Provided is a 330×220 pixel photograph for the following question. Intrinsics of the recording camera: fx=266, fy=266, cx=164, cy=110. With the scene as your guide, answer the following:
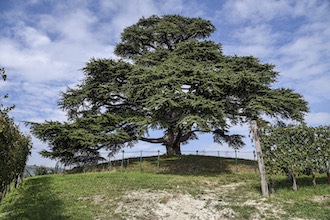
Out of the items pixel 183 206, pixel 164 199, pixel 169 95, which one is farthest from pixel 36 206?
pixel 169 95

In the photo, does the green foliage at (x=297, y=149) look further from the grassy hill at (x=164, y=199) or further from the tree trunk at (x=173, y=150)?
the tree trunk at (x=173, y=150)

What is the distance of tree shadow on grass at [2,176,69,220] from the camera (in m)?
9.90

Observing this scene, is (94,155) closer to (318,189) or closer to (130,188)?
(130,188)

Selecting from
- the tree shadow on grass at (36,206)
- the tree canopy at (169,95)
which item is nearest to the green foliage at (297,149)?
the tree canopy at (169,95)

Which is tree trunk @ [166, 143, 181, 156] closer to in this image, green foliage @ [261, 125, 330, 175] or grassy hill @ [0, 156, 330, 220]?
grassy hill @ [0, 156, 330, 220]

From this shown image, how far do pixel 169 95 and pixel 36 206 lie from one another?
10221 mm

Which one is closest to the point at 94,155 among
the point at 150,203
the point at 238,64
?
the point at 150,203

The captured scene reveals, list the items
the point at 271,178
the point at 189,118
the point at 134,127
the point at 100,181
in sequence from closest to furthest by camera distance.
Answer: the point at 271,178 → the point at 100,181 → the point at 189,118 → the point at 134,127

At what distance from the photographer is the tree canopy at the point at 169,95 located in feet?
60.6

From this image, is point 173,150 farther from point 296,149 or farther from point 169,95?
point 296,149

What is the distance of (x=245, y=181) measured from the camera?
16.1 meters

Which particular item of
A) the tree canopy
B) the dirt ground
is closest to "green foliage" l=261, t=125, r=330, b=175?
the dirt ground

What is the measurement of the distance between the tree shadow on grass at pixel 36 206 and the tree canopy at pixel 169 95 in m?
6.04

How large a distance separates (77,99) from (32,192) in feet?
33.1
